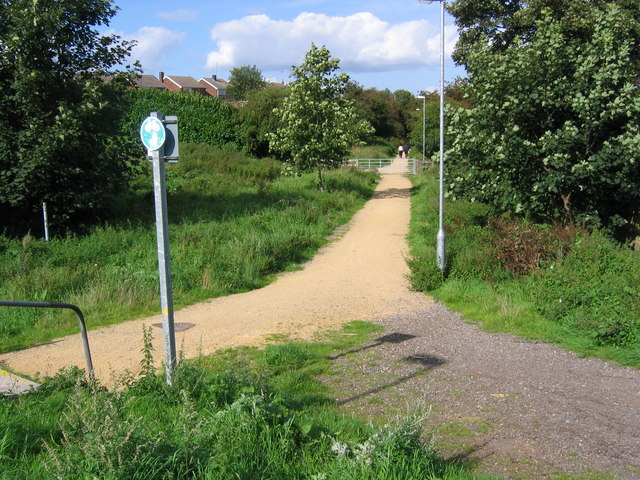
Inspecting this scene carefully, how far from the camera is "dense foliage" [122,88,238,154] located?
37.8 metres

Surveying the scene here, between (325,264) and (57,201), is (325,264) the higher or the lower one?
the lower one

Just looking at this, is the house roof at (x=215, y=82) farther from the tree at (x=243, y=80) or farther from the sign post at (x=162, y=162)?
the sign post at (x=162, y=162)

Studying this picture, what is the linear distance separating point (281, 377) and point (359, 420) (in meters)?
1.89

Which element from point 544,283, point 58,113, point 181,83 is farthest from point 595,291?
point 181,83

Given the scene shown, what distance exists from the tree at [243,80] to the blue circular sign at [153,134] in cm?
7888

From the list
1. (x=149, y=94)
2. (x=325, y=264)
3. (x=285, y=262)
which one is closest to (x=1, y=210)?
(x=285, y=262)

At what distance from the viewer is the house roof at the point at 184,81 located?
110438mm

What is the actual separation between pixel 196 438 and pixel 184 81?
4580 inches

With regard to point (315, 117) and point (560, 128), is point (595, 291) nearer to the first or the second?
point (560, 128)

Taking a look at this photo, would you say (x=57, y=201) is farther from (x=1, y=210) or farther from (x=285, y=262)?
(x=285, y=262)

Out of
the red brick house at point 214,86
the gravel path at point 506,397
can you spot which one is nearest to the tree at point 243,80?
the red brick house at point 214,86

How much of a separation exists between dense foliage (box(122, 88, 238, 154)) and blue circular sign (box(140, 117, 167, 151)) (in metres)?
32.5

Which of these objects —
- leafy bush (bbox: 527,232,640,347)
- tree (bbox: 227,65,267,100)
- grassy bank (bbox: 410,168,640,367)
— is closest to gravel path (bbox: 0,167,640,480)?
grassy bank (bbox: 410,168,640,367)

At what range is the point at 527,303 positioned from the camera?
1128 centimetres
